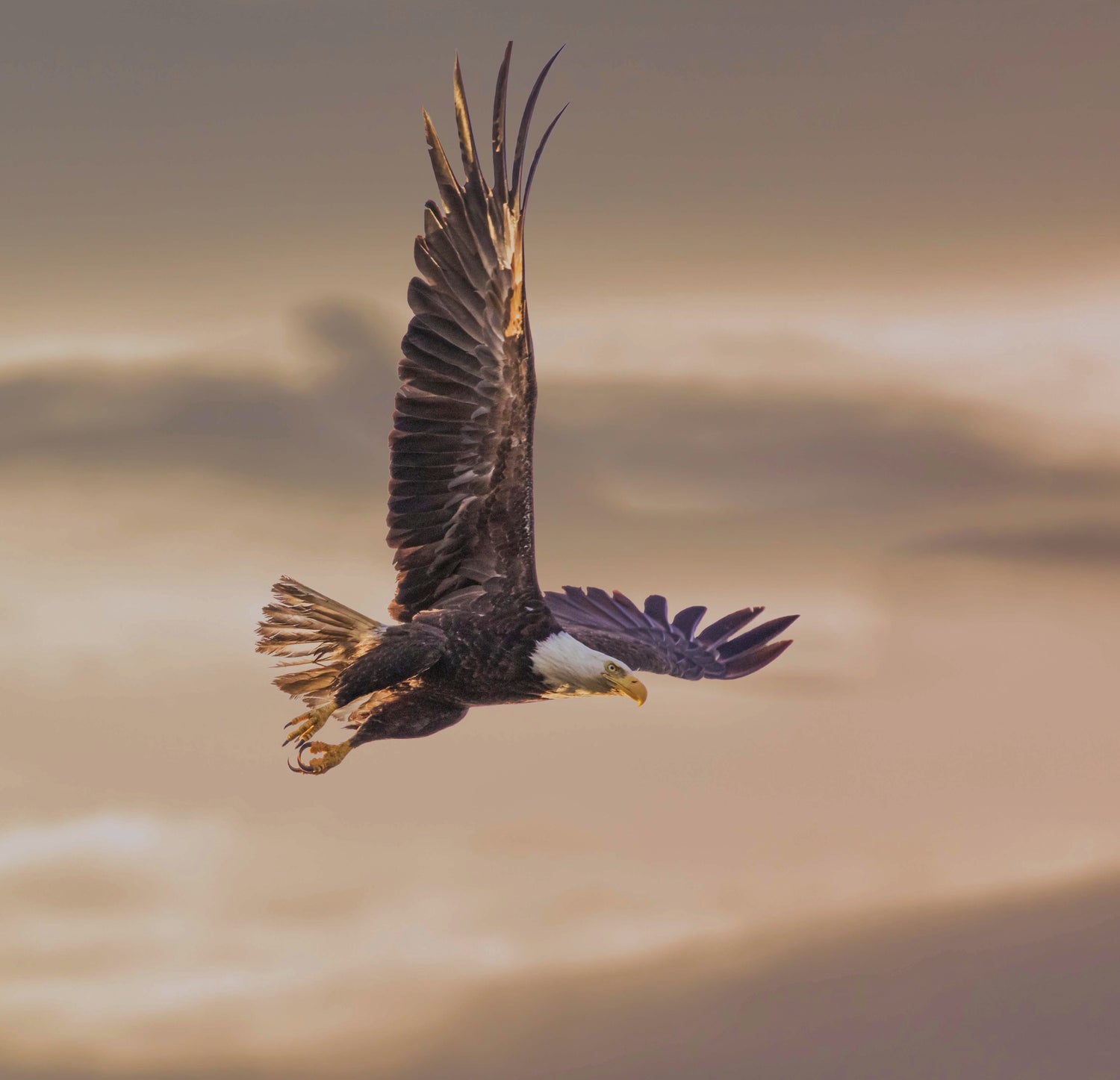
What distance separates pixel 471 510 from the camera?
15031 millimetres

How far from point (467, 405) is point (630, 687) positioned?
255 cm

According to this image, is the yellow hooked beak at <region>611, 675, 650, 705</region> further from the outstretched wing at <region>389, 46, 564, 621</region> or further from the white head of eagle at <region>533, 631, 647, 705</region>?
the outstretched wing at <region>389, 46, 564, 621</region>

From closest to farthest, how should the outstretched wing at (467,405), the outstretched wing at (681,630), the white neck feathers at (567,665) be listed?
the outstretched wing at (467,405)
the white neck feathers at (567,665)
the outstretched wing at (681,630)

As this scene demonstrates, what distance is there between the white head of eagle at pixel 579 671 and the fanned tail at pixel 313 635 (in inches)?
51.7

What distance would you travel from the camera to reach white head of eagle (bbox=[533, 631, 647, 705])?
49.2ft

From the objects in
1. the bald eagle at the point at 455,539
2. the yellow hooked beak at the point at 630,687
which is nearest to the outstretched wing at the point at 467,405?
the bald eagle at the point at 455,539

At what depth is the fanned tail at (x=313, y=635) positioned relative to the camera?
15.0 metres

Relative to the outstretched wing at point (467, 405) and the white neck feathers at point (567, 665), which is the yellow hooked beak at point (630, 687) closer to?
the white neck feathers at point (567, 665)

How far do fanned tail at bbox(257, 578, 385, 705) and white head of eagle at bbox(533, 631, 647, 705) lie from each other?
1.31 m

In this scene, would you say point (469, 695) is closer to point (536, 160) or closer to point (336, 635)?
point (336, 635)

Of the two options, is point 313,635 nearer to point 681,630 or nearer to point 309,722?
point 309,722

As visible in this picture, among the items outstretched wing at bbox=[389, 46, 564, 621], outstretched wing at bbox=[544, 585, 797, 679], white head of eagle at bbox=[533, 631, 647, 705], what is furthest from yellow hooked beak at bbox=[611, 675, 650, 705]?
outstretched wing at bbox=[544, 585, 797, 679]

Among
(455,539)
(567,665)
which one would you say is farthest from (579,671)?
(455,539)

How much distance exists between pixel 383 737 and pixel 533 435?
9.42ft
